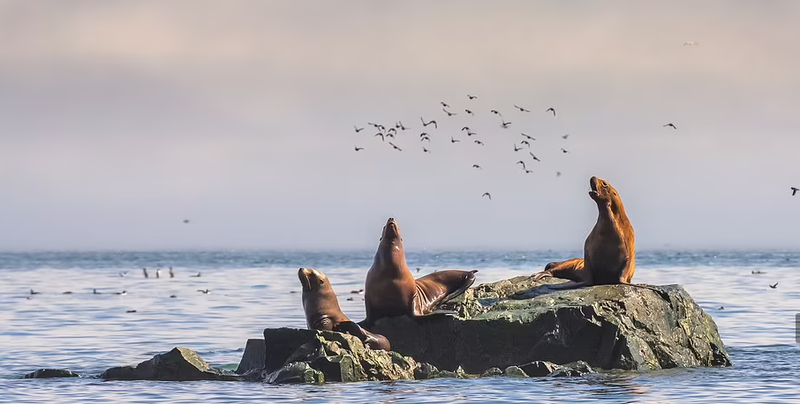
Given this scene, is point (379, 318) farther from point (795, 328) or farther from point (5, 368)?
→ point (795, 328)

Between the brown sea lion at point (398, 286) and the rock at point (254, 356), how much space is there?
1677 mm

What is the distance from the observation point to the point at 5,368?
75.5 feet

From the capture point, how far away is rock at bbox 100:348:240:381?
765 inches

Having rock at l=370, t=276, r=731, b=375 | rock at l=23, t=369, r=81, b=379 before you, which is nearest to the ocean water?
rock at l=23, t=369, r=81, b=379

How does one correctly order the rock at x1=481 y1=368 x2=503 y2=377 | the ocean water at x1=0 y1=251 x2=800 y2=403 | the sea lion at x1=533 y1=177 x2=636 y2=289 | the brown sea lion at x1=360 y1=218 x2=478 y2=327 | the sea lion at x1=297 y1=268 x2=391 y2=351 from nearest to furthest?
the ocean water at x1=0 y1=251 x2=800 y2=403
the rock at x1=481 y1=368 x2=503 y2=377
the brown sea lion at x1=360 y1=218 x2=478 y2=327
the sea lion at x1=297 y1=268 x2=391 y2=351
the sea lion at x1=533 y1=177 x2=636 y2=289

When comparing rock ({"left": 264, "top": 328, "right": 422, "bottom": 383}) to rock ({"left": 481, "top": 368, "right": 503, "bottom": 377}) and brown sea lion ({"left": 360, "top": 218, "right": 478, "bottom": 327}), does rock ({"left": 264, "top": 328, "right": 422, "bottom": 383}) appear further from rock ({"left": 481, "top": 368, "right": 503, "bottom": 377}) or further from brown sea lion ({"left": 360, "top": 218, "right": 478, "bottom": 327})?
brown sea lion ({"left": 360, "top": 218, "right": 478, "bottom": 327})

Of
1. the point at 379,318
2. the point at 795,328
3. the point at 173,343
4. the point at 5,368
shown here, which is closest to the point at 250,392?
the point at 379,318

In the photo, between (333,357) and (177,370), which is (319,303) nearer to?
(333,357)

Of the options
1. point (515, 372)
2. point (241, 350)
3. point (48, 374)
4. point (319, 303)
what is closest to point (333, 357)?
point (319, 303)

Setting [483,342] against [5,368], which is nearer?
[483,342]

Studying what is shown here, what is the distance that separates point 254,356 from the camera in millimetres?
20047

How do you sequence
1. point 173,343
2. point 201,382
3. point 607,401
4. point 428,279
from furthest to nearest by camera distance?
1. point 173,343
2. point 428,279
3. point 201,382
4. point 607,401

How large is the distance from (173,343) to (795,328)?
48.6 ft

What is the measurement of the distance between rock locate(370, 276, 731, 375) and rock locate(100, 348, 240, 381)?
2571 millimetres
